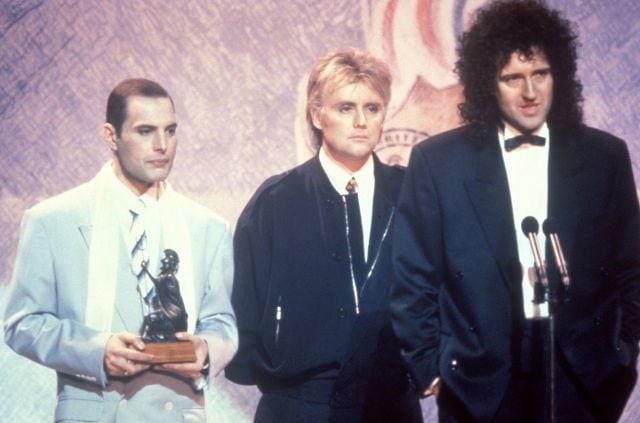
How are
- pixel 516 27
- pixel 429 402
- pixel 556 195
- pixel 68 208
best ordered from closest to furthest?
pixel 556 195, pixel 516 27, pixel 68 208, pixel 429 402

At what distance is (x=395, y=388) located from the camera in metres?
3.66

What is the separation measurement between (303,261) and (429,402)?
988mm

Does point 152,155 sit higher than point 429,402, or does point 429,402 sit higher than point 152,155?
point 152,155

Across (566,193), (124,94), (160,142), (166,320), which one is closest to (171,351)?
(166,320)

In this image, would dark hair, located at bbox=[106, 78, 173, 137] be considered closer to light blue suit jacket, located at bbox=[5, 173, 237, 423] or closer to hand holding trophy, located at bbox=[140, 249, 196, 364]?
light blue suit jacket, located at bbox=[5, 173, 237, 423]

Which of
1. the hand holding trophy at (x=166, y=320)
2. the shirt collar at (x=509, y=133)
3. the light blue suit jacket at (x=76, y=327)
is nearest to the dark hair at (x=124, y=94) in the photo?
the light blue suit jacket at (x=76, y=327)

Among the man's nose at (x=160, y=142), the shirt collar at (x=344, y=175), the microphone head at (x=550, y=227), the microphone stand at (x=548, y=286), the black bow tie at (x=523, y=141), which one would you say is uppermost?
the man's nose at (x=160, y=142)

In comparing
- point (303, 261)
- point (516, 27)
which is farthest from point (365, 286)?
point (516, 27)

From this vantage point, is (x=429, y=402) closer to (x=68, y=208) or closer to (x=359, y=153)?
(x=359, y=153)

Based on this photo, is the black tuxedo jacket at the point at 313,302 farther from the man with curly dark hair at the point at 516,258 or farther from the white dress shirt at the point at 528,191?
the white dress shirt at the point at 528,191

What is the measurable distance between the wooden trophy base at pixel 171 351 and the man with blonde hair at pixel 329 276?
0.32 metres

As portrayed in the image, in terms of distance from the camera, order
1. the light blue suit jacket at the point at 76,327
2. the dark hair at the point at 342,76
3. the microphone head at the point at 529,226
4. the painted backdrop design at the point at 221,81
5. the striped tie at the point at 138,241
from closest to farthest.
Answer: the microphone head at the point at 529,226
the light blue suit jacket at the point at 76,327
the striped tie at the point at 138,241
the dark hair at the point at 342,76
the painted backdrop design at the point at 221,81

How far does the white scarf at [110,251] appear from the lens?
11.6 feet

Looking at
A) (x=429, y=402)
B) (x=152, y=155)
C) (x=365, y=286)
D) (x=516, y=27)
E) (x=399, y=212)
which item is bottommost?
(x=429, y=402)
